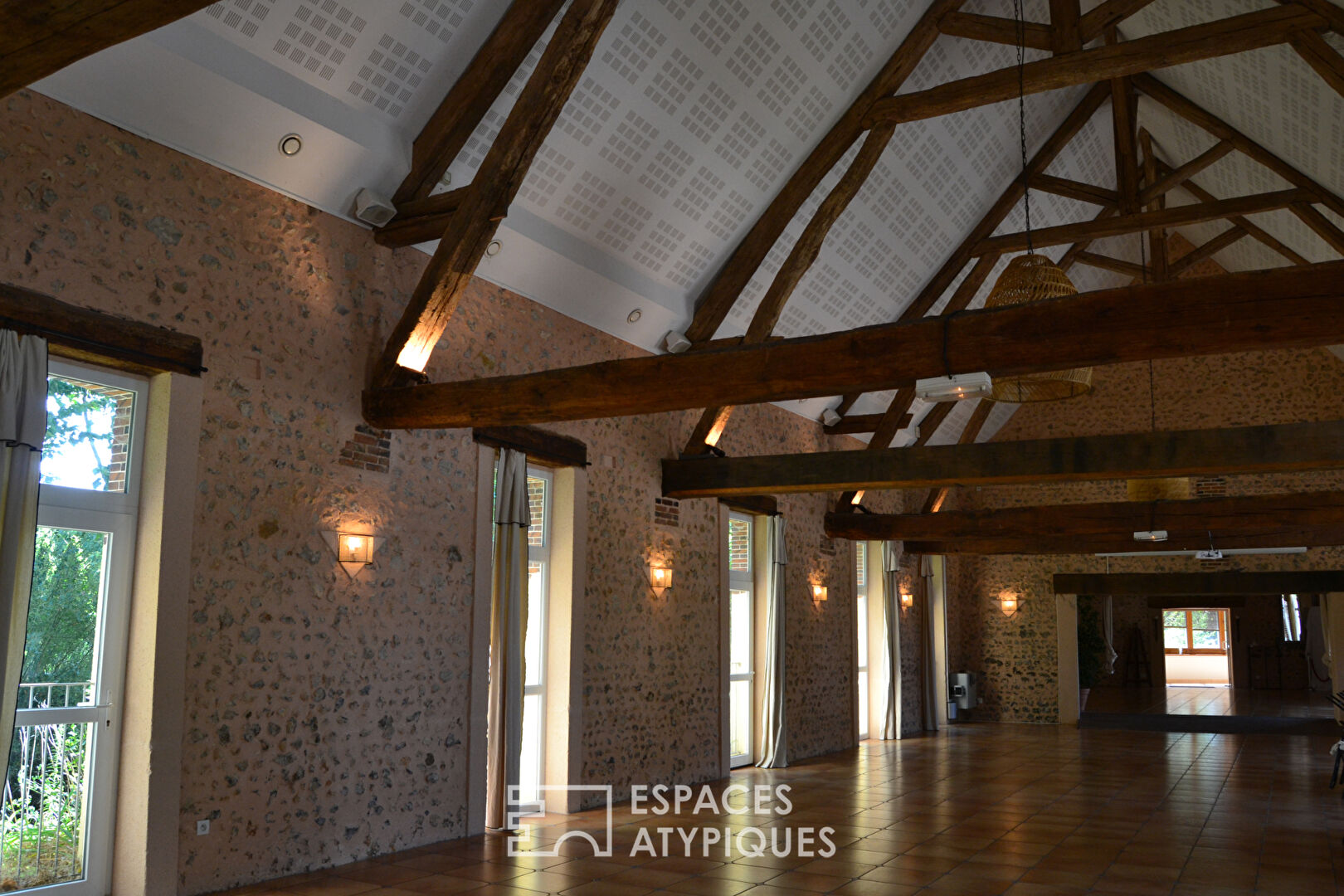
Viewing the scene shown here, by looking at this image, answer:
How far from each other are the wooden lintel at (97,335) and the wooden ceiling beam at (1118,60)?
5.51 meters

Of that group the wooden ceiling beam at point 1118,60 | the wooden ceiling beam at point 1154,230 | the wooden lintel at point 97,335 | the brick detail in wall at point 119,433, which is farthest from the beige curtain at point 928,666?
the brick detail in wall at point 119,433

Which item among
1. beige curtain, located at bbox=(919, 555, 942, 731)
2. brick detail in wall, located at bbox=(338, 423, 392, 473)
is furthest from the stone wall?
beige curtain, located at bbox=(919, 555, 942, 731)

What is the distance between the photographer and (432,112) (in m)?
6.15

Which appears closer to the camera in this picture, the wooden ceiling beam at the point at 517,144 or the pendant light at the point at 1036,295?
the wooden ceiling beam at the point at 517,144

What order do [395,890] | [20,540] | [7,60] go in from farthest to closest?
[395,890], [20,540], [7,60]

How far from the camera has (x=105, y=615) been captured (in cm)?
488

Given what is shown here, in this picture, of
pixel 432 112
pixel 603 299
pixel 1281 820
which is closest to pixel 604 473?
pixel 603 299

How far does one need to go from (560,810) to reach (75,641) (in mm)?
3689

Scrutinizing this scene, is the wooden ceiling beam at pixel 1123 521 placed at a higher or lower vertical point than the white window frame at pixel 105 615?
higher

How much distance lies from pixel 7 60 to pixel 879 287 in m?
8.77

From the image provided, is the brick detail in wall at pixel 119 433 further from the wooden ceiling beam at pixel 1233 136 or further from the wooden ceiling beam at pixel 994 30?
the wooden ceiling beam at pixel 1233 136

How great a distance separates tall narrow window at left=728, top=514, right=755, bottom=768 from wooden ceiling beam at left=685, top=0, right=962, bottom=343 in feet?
8.34

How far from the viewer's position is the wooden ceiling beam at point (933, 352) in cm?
417

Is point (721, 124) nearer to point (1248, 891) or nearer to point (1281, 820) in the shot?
point (1248, 891)
